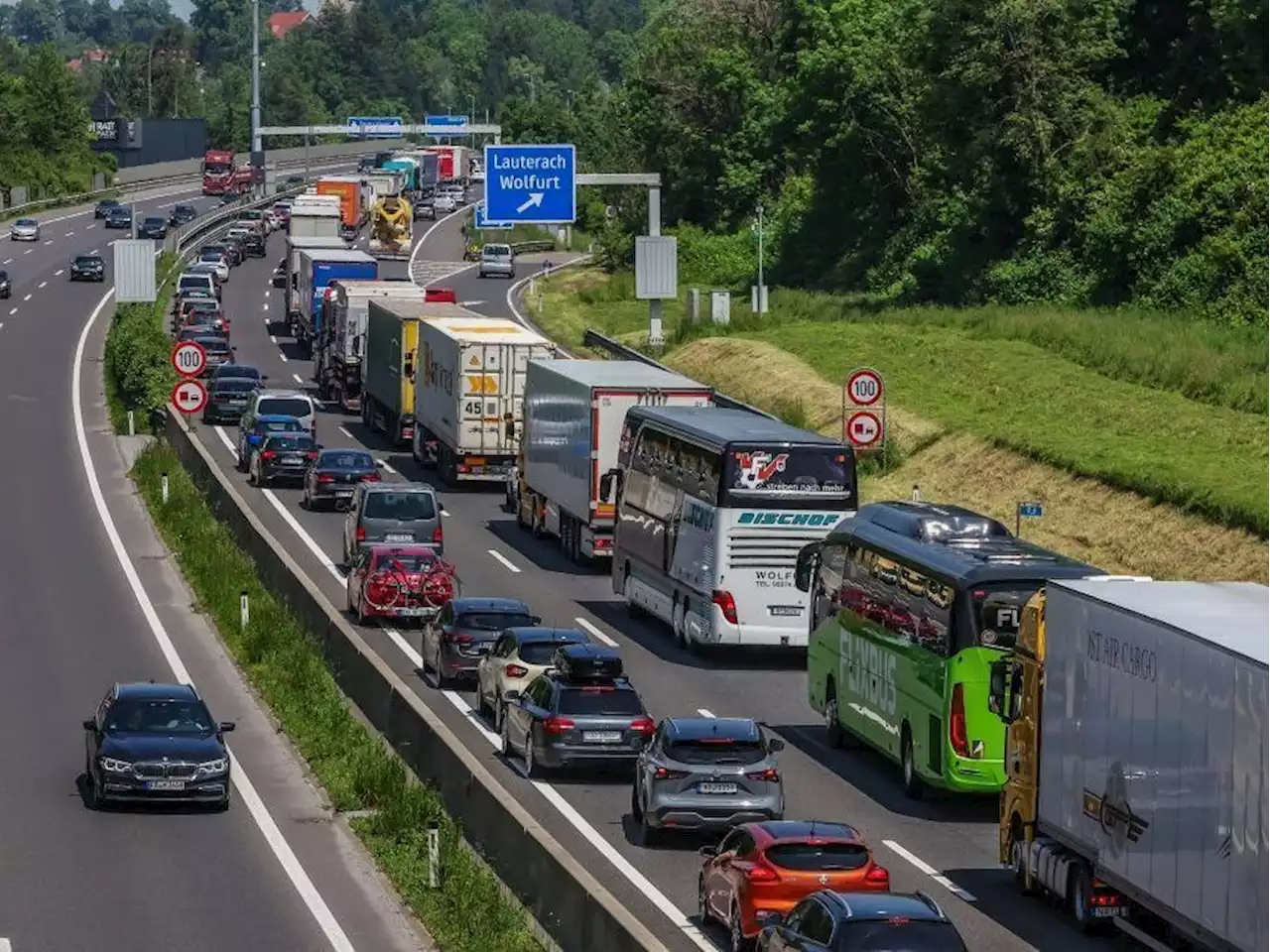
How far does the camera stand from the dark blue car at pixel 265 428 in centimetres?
6143

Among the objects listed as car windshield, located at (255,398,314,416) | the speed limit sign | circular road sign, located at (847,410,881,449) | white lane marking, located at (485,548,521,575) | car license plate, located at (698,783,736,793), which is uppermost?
the speed limit sign

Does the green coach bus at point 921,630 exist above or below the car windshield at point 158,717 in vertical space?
above

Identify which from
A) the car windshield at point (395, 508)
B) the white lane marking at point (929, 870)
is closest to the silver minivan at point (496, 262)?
the car windshield at point (395, 508)

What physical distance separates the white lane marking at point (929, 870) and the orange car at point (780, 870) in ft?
7.74

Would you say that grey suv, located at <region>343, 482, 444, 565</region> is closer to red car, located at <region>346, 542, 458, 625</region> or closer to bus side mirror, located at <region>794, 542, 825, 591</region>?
red car, located at <region>346, 542, 458, 625</region>

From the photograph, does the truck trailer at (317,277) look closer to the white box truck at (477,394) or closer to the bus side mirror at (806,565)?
the white box truck at (477,394)

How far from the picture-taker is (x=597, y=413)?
157 ft

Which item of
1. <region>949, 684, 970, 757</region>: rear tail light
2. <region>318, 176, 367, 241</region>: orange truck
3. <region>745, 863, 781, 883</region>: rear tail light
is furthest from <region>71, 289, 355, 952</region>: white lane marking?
<region>318, 176, 367, 241</region>: orange truck

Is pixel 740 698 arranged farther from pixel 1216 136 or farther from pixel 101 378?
pixel 101 378

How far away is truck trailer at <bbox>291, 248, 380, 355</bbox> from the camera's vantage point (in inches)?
3413

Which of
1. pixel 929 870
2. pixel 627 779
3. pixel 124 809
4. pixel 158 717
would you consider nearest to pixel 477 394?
pixel 627 779

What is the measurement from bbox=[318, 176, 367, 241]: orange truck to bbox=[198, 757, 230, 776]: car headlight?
104 metres

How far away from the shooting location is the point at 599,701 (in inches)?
1232

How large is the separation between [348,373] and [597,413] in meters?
28.7
